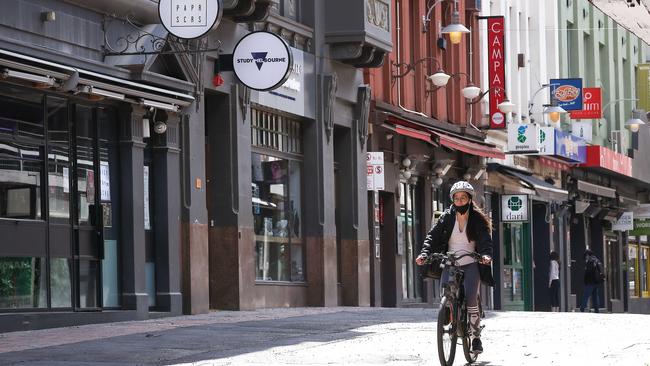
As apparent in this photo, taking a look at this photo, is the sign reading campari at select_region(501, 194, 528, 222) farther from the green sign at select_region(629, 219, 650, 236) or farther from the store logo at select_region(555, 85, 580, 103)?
the green sign at select_region(629, 219, 650, 236)

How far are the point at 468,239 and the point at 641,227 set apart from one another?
148 ft

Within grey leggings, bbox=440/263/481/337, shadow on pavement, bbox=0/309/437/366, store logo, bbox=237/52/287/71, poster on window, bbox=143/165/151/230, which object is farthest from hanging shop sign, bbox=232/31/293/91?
grey leggings, bbox=440/263/481/337

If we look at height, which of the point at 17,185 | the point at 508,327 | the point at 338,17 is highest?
the point at 338,17

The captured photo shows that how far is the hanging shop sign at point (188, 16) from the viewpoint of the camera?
2100 centimetres

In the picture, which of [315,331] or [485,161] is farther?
[485,161]

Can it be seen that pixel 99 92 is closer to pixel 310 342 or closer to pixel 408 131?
pixel 310 342

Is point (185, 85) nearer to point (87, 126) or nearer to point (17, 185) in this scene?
point (87, 126)

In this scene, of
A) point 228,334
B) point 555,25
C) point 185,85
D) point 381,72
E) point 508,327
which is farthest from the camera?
point 555,25

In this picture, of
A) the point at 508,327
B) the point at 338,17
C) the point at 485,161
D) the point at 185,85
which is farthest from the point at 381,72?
the point at 508,327

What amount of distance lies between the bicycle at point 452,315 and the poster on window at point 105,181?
8172 millimetres

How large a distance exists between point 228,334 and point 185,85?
224 inches

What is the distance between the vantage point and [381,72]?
110 ft

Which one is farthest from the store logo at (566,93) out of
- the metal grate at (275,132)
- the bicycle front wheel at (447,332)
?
the bicycle front wheel at (447,332)

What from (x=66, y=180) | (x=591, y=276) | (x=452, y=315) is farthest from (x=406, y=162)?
(x=452, y=315)
